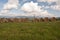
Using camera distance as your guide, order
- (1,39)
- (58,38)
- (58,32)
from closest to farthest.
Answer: (1,39), (58,38), (58,32)

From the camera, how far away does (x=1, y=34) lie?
112 ft

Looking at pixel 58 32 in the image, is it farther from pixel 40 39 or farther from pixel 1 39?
pixel 1 39

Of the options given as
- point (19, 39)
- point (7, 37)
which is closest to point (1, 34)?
point (7, 37)

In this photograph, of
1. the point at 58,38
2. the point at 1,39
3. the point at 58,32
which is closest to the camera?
the point at 1,39

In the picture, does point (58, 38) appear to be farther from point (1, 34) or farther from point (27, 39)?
point (1, 34)

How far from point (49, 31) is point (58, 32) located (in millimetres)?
2060

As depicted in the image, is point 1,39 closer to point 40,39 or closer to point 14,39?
point 14,39

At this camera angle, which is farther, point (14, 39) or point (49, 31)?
point (49, 31)

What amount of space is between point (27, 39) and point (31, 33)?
390 cm

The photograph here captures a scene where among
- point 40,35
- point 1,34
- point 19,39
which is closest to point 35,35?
point 40,35

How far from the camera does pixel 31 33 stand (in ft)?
115

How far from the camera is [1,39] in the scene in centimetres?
3088

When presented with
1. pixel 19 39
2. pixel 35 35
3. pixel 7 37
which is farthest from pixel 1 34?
pixel 35 35

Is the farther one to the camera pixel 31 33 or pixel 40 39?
pixel 31 33
